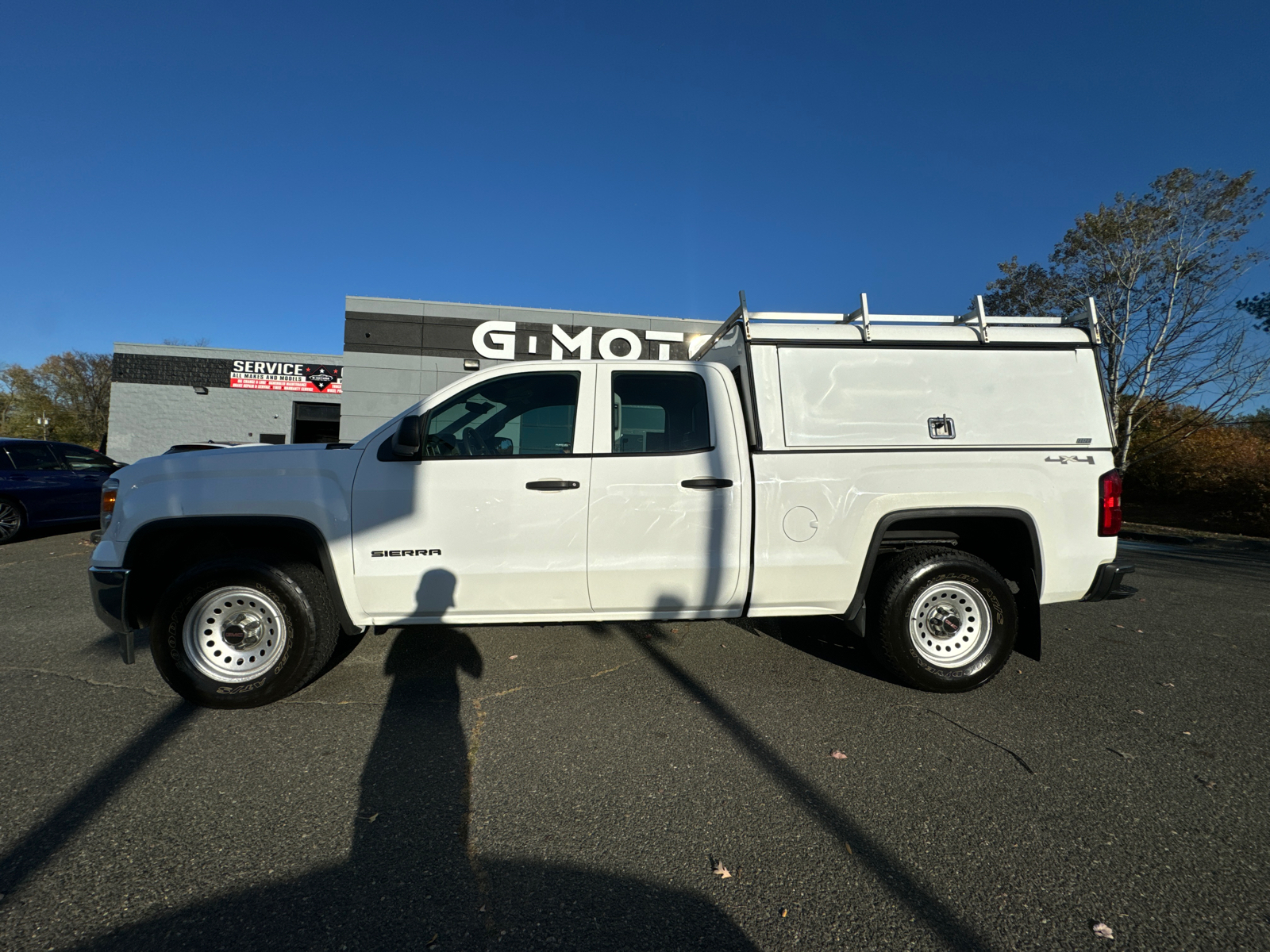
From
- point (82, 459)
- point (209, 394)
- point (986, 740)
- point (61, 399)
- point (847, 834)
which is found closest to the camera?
point (847, 834)

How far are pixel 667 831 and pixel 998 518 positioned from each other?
8.82ft

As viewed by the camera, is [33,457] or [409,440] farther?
[33,457]

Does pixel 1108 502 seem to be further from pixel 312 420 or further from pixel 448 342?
pixel 312 420

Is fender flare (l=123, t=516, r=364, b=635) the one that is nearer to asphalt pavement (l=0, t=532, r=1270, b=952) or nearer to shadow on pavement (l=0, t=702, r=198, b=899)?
asphalt pavement (l=0, t=532, r=1270, b=952)

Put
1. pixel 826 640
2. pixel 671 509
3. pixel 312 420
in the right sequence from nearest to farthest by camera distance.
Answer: pixel 671 509 → pixel 826 640 → pixel 312 420

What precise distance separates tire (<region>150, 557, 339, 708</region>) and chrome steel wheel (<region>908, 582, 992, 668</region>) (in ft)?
11.5

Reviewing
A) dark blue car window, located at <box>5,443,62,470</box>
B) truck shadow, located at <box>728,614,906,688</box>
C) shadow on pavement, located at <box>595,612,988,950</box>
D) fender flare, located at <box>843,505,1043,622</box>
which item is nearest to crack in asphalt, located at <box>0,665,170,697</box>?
shadow on pavement, located at <box>595,612,988,950</box>

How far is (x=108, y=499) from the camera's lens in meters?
3.75

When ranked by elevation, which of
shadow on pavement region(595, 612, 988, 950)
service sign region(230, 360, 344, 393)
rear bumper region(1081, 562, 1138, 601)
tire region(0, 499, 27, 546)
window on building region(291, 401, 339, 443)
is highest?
service sign region(230, 360, 344, 393)

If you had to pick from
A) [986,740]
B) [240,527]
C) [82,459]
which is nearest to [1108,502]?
[986,740]

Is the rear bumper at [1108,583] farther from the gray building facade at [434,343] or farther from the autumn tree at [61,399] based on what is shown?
the autumn tree at [61,399]

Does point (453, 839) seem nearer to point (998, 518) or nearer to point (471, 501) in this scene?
point (471, 501)

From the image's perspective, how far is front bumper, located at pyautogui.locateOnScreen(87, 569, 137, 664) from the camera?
11.0ft

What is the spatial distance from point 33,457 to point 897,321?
38.8 feet
